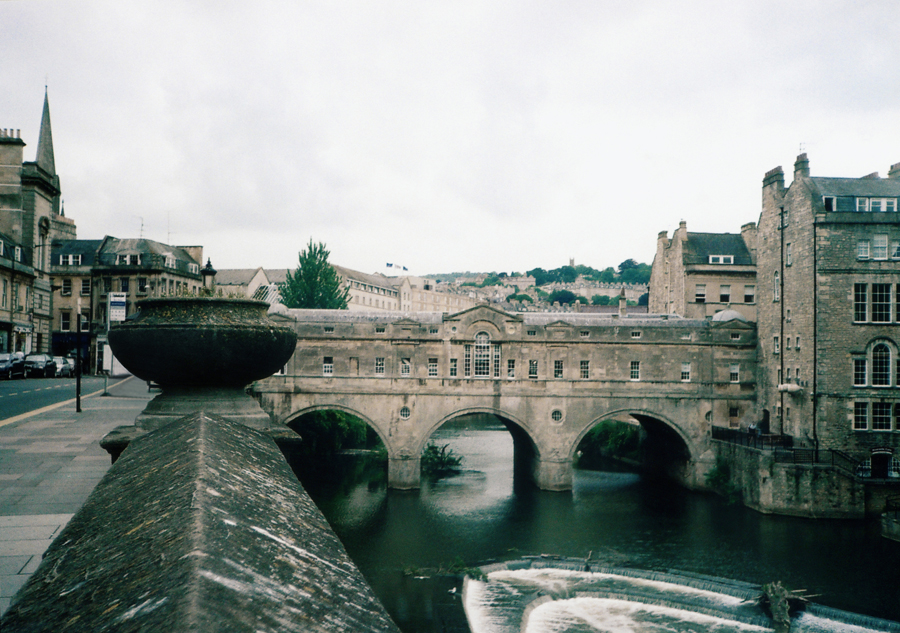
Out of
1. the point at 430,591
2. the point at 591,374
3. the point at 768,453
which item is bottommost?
the point at 430,591

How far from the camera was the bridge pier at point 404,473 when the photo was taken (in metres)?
43.3

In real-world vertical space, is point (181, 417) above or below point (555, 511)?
above

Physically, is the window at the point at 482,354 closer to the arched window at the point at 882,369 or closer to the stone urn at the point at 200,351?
the arched window at the point at 882,369

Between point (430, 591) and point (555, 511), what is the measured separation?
537 inches

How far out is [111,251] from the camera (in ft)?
235

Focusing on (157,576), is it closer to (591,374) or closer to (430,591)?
(430,591)

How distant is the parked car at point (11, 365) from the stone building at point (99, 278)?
25.7 metres

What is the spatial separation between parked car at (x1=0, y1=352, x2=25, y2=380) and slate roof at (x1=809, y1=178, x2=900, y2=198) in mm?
48692

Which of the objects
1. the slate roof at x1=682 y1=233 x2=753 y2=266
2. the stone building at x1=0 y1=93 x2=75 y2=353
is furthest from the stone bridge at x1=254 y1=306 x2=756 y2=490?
the stone building at x1=0 y1=93 x2=75 y2=353

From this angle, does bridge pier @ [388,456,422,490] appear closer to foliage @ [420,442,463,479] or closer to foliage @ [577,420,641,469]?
foliage @ [420,442,463,479]

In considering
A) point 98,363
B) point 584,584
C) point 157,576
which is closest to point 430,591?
point 584,584

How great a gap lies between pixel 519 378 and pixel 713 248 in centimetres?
2435

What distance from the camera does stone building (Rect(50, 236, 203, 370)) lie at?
69.6m

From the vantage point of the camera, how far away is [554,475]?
43.8 m
